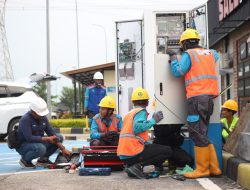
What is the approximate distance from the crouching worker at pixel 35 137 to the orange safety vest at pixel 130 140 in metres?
1.85

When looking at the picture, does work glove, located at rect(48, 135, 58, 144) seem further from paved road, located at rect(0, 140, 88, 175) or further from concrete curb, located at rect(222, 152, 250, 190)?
concrete curb, located at rect(222, 152, 250, 190)

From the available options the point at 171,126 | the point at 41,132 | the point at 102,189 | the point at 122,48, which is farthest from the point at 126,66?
the point at 102,189

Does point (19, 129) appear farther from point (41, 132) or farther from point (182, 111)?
point (182, 111)

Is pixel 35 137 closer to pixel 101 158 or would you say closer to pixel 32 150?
pixel 32 150

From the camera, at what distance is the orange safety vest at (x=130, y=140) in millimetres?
6488

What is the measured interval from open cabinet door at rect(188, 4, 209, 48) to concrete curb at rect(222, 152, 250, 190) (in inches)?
107

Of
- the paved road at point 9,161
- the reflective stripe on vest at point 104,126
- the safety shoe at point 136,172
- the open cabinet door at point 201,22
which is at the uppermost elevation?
the open cabinet door at point 201,22

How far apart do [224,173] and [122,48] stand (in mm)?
5145

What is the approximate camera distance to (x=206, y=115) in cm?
648

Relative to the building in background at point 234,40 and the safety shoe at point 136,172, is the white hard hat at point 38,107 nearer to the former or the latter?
the safety shoe at point 136,172

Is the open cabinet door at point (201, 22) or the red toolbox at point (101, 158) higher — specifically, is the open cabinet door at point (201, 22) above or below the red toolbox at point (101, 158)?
above

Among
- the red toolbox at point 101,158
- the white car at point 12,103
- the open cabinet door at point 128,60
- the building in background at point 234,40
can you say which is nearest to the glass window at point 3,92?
the white car at point 12,103

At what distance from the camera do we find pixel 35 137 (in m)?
7.91

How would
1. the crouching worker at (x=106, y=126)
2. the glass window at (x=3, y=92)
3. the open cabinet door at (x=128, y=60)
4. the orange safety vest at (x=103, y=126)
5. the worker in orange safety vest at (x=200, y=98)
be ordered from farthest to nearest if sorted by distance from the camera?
the glass window at (x=3, y=92) < the open cabinet door at (x=128, y=60) < the orange safety vest at (x=103, y=126) < the crouching worker at (x=106, y=126) < the worker in orange safety vest at (x=200, y=98)
